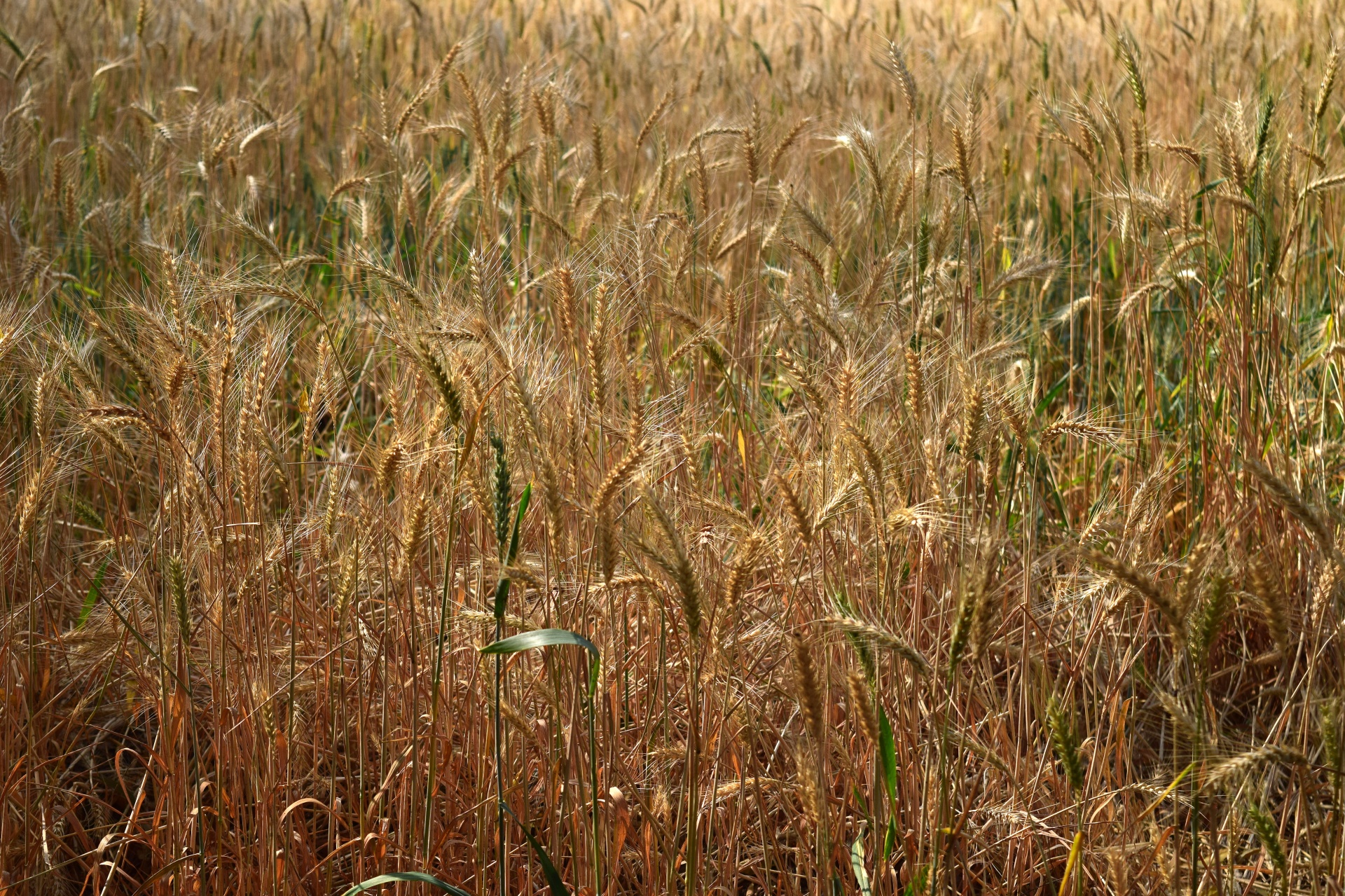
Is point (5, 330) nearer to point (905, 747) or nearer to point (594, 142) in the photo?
point (905, 747)

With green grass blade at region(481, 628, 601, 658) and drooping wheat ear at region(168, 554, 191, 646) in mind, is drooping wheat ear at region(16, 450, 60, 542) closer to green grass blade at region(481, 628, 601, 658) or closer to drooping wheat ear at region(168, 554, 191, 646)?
drooping wheat ear at region(168, 554, 191, 646)

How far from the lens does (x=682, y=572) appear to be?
1.04m

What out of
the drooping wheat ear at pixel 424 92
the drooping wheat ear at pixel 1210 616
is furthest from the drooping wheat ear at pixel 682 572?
the drooping wheat ear at pixel 424 92

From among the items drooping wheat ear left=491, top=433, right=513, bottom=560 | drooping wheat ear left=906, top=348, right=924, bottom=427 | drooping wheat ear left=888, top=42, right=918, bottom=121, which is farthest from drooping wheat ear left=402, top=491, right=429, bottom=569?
drooping wheat ear left=888, top=42, right=918, bottom=121

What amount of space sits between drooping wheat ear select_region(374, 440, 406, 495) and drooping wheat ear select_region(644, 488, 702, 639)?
36 cm

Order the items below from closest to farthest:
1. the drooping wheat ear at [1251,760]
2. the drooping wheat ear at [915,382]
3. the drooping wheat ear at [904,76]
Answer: the drooping wheat ear at [1251,760]
the drooping wheat ear at [915,382]
the drooping wheat ear at [904,76]

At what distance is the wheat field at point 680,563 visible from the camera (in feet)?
4.04

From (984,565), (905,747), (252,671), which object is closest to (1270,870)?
(905,747)

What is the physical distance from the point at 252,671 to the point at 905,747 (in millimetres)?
893

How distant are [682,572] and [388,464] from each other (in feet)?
1.42

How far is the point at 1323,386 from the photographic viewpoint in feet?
6.45

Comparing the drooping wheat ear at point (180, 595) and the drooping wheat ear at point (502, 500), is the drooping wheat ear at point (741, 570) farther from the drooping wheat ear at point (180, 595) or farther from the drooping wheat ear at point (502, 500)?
the drooping wheat ear at point (180, 595)

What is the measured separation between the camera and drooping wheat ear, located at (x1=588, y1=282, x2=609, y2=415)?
4.58ft

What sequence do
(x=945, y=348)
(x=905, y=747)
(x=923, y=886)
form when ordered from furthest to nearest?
1. (x=945, y=348)
2. (x=905, y=747)
3. (x=923, y=886)
